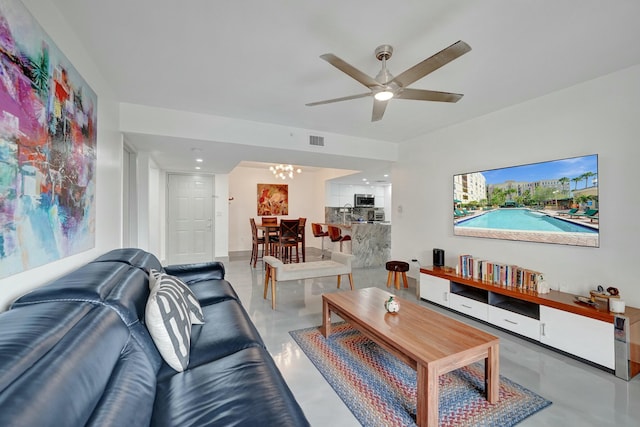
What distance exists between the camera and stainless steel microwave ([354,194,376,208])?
904 cm

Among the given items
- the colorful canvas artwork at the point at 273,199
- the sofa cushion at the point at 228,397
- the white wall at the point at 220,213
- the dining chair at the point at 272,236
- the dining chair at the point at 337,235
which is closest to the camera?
the sofa cushion at the point at 228,397

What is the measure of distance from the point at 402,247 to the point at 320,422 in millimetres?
3547

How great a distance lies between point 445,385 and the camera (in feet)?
6.28

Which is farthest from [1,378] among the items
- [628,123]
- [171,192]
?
[171,192]

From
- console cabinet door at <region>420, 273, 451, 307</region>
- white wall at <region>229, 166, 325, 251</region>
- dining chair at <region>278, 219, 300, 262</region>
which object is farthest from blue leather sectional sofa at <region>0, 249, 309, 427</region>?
white wall at <region>229, 166, 325, 251</region>

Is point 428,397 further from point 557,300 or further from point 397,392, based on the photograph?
point 557,300

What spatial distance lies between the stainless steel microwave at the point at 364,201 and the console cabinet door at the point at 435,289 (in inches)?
215

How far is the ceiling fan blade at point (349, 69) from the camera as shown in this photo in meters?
1.64

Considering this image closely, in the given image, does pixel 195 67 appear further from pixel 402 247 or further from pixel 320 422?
pixel 402 247

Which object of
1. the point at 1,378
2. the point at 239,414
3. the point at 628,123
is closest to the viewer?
the point at 1,378

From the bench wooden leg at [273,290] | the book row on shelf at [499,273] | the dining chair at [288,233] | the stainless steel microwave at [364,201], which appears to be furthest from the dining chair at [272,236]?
→ the book row on shelf at [499,273]

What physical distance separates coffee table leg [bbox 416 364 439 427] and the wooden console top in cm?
163

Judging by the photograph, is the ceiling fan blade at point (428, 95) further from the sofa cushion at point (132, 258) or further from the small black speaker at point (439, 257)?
the sofa cushion at point (132, 258)

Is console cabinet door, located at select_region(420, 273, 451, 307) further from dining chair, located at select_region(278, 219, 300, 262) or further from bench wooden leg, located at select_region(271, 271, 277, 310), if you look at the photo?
dining chair, located at select_region(278, 219, 300, 262)
